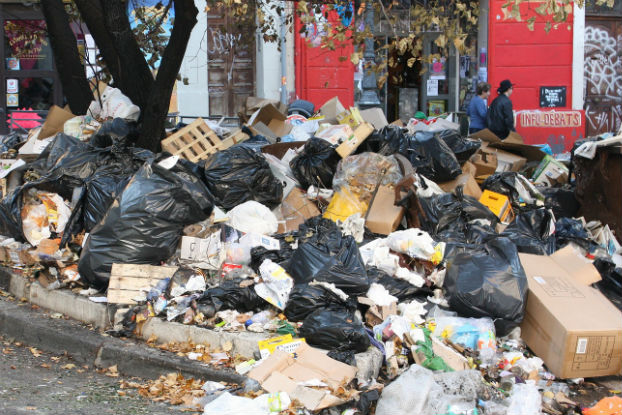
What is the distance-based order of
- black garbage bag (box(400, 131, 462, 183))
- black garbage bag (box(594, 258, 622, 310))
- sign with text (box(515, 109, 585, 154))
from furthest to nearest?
sign with text (box(515, 109, 585, 154)), black garbage bag (box(400, 131, 462, 183)), black garbage bag (box(594, 258, 622, 310))

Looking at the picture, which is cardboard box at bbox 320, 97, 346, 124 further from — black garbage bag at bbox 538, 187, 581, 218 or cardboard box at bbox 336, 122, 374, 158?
black garbage bag at bbox 538, 187, 581, 218

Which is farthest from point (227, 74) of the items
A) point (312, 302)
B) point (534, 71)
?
point (312, 302)

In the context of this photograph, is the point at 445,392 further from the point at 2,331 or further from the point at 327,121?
the point at 327,121

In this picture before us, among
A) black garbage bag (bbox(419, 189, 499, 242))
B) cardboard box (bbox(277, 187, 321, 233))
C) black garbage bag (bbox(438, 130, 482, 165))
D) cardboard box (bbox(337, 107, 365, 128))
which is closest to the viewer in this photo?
black garbage bag (bbox(419, 189, 499, 242))

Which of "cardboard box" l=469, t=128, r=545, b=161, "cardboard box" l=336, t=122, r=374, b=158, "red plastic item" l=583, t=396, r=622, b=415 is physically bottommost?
"red plastic item" l=583, t=396, r=622, b=415

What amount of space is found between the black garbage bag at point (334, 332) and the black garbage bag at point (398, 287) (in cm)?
60

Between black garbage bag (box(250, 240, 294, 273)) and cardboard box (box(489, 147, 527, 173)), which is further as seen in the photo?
cardboard box (box(489, 147, 527, 173))

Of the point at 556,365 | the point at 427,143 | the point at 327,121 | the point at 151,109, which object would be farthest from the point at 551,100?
the point at 556,365

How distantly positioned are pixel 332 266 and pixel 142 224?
135 centimetres

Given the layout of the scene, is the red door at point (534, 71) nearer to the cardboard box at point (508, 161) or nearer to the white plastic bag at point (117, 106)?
the cardboard box at point (508, 161)

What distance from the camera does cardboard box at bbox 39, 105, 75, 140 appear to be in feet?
22.8

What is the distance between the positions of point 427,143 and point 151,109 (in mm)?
2439

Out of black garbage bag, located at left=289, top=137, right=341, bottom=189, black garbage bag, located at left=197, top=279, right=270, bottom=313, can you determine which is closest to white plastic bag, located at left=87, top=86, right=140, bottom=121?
black garbage bag, located at left=289, top=137, right=341, bottom=189

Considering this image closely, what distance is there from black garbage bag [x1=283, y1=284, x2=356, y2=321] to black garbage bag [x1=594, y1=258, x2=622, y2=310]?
7.02 ft
